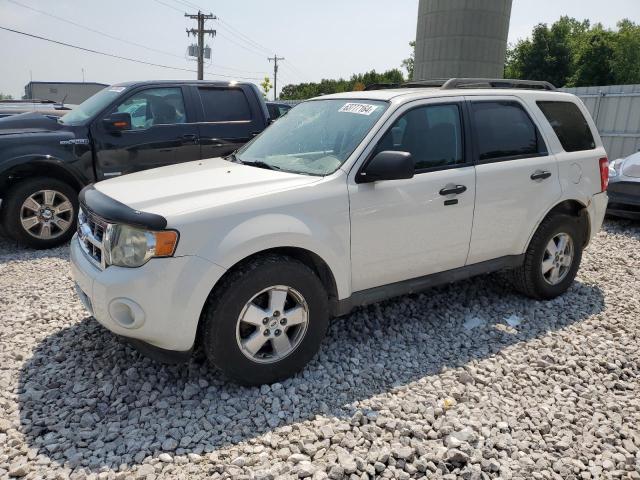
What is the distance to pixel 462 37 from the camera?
1053 inches

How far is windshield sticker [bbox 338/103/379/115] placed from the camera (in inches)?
142

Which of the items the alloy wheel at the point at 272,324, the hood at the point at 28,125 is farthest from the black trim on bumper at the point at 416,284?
the hood at the point at 28,125

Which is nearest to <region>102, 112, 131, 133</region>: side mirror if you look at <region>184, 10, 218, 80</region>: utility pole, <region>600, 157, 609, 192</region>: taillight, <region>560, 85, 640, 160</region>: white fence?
<region>600, 157, 609, 192</region>: taillight

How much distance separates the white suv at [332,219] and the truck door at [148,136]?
2.80 m

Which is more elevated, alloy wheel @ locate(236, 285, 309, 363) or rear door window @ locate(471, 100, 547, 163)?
rear door window @ locate(471, 100, 547, 163)

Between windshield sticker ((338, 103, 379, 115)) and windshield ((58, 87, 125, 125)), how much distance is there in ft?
12.6

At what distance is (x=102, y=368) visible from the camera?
3346 mm

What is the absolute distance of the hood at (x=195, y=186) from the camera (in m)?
2.88

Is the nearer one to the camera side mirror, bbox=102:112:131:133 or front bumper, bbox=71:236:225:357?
front bumper, bbox=71:236:225:357

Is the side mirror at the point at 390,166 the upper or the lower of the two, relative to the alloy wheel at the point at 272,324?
upper

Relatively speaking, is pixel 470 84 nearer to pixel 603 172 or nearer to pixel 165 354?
pixel 603 172

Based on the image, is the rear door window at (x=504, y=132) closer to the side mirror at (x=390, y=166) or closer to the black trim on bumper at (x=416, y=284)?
the black trim on bumper at (x=416, y=284)

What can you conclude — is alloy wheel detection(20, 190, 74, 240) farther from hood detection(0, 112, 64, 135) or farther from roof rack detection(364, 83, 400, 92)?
roof rack detection(364, 83, 400, 92)

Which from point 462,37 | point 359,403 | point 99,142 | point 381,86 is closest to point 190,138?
point 99,142
